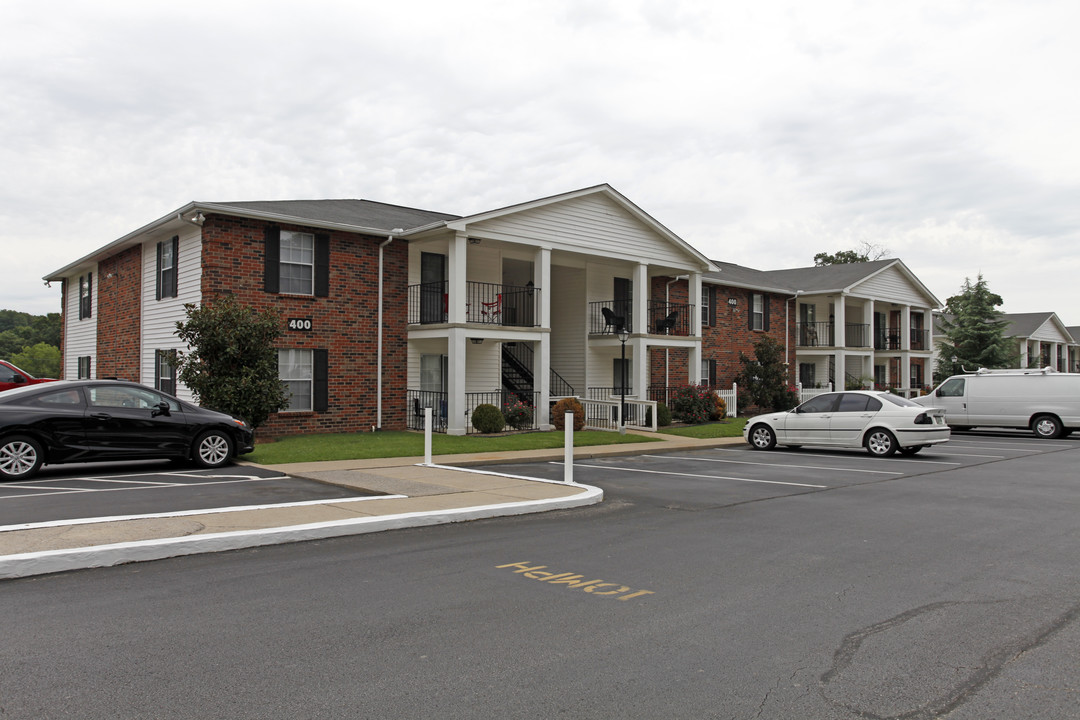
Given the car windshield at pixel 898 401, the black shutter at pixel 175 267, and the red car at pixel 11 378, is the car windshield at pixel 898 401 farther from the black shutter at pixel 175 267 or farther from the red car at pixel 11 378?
the red car at pixel 11 378

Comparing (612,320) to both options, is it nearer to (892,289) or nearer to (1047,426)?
(1047,426)

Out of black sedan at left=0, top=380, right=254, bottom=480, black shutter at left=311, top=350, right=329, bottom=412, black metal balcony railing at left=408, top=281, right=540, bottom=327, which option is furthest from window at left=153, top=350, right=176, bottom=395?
black sedan at left=0, top=380, right=254, bottom=480

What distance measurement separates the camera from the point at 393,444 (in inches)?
663

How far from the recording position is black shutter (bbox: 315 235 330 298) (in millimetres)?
19547

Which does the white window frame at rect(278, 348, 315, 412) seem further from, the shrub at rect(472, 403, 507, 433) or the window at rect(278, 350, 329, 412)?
the shrub at rect(472, 403, 507, 433)

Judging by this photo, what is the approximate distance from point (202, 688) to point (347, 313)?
54.4 feet

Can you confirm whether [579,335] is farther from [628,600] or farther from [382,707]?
[382,707]

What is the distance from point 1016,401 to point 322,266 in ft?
66.4

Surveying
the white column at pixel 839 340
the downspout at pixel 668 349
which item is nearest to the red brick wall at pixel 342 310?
the downspout at pixel 668 349

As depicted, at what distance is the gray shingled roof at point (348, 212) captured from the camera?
1902 cm

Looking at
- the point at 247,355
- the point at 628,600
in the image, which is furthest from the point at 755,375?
the point at 628,600

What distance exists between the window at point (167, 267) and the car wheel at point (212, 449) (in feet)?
26.6

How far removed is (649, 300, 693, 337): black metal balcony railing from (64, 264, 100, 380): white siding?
18.5 meters

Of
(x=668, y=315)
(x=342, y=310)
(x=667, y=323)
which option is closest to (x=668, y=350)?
(x=668, y=315)
